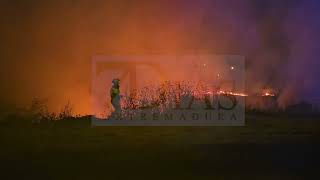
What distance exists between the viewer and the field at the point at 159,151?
30.2ft

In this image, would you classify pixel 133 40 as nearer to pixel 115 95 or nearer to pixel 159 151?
pixel 115 95

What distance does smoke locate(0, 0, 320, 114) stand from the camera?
786 inches

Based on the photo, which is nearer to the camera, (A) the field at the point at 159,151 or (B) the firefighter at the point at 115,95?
(A) the field at the point at 159,151

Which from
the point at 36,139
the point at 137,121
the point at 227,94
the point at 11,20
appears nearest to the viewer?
the point at 36,139

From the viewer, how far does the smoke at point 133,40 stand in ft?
65.5

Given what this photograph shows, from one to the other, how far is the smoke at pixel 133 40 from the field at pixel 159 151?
4.50 metres

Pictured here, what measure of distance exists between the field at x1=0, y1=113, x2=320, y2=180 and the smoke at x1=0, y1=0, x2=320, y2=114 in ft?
14.8

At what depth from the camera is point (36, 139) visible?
13.0 meters

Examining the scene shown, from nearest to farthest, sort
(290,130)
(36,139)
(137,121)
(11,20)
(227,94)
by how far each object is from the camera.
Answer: (36,139) < (290,130) < (137,121) < (227,94) < (11,20)

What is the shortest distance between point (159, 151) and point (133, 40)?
9.57 m

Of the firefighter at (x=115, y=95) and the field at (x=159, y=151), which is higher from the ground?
the firefighter at (x=115, y=95)

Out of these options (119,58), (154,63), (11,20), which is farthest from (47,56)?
(154,63)

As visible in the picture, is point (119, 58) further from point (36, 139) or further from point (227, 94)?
point (36, 139)

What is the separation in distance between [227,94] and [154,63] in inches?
127
